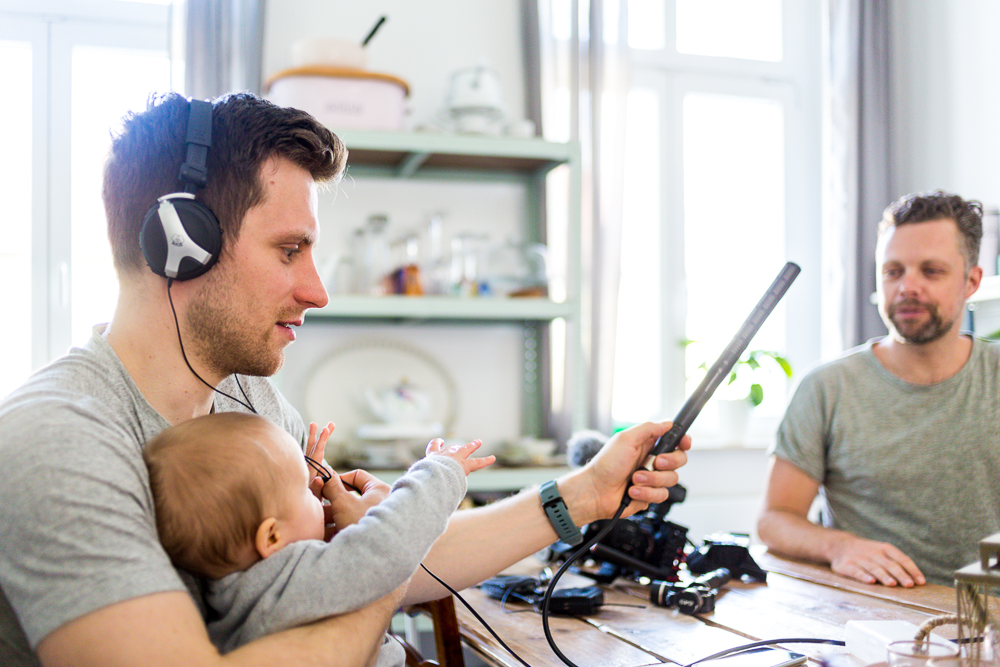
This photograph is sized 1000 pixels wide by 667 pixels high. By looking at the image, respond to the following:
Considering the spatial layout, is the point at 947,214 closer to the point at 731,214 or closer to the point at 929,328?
the point at 929,328

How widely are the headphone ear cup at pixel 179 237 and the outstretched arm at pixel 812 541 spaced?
1.22 m

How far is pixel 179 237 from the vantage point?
3.17ft

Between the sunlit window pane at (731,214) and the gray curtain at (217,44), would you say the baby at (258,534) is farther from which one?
the sunlit window pane at (731,214)

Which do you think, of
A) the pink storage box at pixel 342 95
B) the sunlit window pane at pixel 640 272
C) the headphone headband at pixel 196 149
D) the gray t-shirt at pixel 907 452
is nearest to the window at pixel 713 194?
the sunlit window pane at pixel 640 272

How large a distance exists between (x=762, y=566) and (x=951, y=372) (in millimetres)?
753

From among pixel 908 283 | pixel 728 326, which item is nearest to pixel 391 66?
pixel 728 326

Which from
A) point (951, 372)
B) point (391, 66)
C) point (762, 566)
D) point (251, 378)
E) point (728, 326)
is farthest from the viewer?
point (728, 326)

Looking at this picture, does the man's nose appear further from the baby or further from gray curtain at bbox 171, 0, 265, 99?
gray curtain at bbox 171, 0, 265, 99

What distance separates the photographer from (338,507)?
1068mm

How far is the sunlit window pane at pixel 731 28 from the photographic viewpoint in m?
3.47

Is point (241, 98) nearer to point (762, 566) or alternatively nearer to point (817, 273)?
point (762, 566)

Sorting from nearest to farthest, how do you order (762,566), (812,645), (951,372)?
1. (812,645)
2. (762,566)
3. (951,372)

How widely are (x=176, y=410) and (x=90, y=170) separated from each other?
218 cm

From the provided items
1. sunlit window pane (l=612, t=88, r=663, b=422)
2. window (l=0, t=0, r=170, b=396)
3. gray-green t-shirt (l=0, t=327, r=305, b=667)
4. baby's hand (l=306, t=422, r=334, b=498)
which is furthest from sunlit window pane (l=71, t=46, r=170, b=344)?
gray-green t-shirt (l=0, t=327, r=305, b=667)
